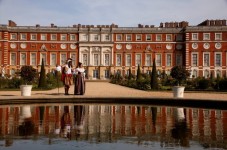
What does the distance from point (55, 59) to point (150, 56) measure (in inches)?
525

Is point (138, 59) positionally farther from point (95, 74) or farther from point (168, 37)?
point (95, 74)

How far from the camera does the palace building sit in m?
49.9

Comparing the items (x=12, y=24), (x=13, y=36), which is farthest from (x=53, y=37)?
(x=12, y=24)

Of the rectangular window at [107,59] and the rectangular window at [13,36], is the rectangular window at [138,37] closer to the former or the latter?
the rectangular window at [107,59]

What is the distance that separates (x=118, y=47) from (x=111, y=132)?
4612 cm

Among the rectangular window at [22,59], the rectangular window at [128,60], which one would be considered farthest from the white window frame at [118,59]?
the rectangular window at [22,59]

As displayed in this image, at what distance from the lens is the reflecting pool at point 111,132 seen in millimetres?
5180

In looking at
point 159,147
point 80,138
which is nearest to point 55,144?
point 80,138

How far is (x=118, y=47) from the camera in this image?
52.1 metres

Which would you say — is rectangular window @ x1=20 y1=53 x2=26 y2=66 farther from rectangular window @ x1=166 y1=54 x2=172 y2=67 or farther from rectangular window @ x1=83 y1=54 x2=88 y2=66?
rectangular window @ x1=166 y1=54 x2=172 y2=67

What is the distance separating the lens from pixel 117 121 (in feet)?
25.1

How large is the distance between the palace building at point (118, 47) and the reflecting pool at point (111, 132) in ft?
141

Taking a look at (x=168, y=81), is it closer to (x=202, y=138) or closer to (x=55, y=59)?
(x=202, y=138)

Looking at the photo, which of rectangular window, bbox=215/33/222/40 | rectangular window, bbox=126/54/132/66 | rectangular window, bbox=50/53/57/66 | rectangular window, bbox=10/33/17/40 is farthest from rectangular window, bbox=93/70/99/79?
rectangular window, bbox=215/33/222/40
